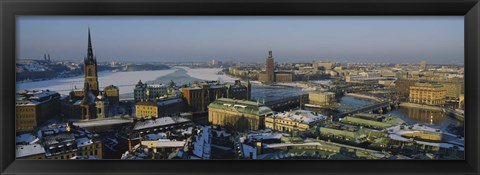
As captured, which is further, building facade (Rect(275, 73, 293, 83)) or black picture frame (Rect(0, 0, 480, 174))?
building facade (Rect(275, 73, 293, 83))

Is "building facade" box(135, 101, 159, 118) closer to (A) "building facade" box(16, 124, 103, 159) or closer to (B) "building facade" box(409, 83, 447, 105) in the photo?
(A) "building facade" box(16, 124, 103, 159)

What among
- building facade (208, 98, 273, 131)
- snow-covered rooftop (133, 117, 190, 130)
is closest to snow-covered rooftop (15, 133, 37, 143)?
snow-covered rooftop (133, 117, 190, 130)

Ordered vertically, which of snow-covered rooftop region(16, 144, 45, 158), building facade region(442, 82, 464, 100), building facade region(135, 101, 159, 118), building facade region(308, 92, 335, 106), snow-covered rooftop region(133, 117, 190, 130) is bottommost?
snow-covered rooftop region(16, 144, 45, 158)

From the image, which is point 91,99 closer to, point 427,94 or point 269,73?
point 269,73

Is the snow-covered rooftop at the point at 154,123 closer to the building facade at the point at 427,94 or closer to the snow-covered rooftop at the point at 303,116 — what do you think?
the snow-covered rooftop at the point at 303,116
